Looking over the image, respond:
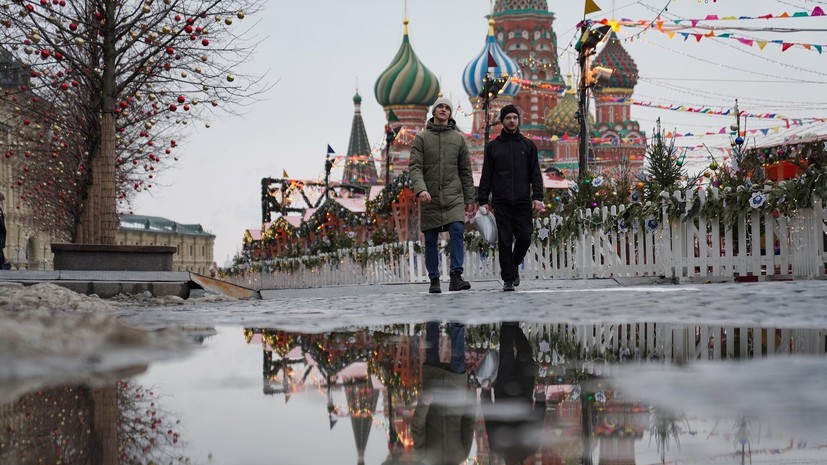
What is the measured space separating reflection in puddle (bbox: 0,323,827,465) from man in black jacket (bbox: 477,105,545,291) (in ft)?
20.8

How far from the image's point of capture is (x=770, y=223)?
1433 cm

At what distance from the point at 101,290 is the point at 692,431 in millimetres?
11304

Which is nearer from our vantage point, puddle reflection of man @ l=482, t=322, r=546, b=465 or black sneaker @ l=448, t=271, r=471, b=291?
puddle reflection of man @ l=482, t=322, r=546, b=465

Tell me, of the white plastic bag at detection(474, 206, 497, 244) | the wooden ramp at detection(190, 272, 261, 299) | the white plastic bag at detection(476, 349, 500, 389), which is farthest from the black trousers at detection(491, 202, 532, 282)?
the white plastic bag at detection(476, 349, 500, 389)

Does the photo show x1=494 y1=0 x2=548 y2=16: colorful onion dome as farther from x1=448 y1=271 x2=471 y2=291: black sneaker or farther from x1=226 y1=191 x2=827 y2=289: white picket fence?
x1=448 y1=271 x2=471 y2=291: black sneaker

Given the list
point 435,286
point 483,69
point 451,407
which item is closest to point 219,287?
point 435,286

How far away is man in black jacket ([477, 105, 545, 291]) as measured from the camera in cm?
1162

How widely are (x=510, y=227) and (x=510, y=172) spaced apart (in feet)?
1.85

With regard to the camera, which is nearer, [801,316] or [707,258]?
[801,316]

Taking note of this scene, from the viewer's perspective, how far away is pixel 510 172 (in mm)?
11641

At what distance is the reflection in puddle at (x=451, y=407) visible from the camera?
256 cm

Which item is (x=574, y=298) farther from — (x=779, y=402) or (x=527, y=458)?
(x=527, y=458)

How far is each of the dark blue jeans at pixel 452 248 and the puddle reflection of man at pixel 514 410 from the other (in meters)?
6.91

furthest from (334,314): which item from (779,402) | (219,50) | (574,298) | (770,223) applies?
(219,50)
